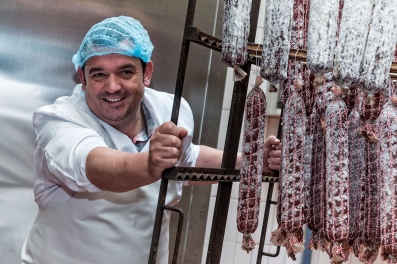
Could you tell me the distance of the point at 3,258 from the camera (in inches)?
79.4

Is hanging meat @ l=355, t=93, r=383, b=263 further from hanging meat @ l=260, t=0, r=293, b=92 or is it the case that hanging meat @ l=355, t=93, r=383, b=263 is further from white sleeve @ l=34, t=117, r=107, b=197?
white sleeve @ l=34, t=117, r=107, b=197

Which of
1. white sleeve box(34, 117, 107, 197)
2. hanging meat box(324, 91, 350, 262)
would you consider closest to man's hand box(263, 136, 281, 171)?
hanging meat box(324, 91, 350, 262)

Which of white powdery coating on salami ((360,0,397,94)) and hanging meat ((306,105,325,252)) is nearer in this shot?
white powdery coating on salami ((360,0,397,94))

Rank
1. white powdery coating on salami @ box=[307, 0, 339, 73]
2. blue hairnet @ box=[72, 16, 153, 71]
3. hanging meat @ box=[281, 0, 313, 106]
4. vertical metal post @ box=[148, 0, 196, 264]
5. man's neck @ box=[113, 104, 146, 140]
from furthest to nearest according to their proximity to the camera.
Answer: man's neck @ box=[113, 104, 146, 140]
blue hairnet @ box=[72, 16, 153, 71]
hanging meat @ box=[281, 0, 313, 106]
vertical metal post @ box=[148, 0, 196, 264]
white powdery coating on salami @ box=[307, 0, 339, 73]

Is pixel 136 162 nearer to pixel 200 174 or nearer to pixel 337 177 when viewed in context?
pixel 200 174

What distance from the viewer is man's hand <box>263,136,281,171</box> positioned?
5.26 ft

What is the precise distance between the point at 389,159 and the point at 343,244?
0.30 metres

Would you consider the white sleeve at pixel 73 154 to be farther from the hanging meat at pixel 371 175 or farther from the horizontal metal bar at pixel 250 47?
the hanging meat at pixel 371 175

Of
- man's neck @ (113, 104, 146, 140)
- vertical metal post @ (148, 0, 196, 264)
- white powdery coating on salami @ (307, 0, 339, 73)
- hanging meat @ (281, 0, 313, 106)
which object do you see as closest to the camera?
white powdery coating on salami @ (307, 0, 339, 73)

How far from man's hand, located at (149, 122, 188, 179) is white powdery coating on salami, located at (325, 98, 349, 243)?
449 mm

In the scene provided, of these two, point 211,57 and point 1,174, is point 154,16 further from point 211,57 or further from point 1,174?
point 1,174

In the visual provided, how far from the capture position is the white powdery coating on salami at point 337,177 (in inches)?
42.8

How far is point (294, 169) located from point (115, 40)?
0.94 meters

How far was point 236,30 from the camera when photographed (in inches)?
40.8
